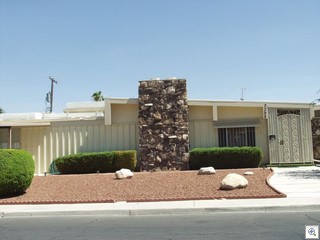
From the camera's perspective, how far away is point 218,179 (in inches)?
611

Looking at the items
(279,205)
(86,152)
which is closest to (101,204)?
(279,205)

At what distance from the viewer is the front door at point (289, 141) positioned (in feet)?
68.7

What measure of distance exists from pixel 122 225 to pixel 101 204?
3001 mm

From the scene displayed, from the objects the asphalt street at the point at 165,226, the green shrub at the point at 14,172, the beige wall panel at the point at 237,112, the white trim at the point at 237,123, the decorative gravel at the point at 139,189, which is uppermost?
the beige wall panel at the point at 237,112

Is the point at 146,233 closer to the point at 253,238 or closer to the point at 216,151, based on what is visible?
the point at 253,238

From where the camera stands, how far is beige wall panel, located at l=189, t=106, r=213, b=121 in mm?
21875

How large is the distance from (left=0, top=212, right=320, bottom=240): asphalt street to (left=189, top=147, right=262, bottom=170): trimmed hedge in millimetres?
9274

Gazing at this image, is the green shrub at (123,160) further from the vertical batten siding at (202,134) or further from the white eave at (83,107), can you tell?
the white eave at (83,107)

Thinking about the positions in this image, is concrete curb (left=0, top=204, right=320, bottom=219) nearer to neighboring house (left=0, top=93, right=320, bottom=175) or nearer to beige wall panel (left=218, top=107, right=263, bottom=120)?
neighboring house (left=0, top=93, right=320, bottom=175)

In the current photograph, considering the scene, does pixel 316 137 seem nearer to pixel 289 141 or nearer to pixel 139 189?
pixel 289 141

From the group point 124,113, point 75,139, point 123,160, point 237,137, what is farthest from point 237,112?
point 75,139

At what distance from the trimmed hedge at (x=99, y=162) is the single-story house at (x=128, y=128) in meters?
1.79

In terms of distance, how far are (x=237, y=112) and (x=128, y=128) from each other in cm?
580

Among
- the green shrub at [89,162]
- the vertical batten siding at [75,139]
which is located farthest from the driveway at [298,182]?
the vertical batten siding at [75,139]
